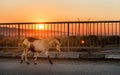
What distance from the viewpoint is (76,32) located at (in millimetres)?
16516

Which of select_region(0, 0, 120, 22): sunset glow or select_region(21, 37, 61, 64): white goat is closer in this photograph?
select_region(21, 37, 61, 64): white goat

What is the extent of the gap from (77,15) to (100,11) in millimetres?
1074

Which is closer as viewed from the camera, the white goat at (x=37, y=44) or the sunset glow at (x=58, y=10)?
the white goat at (x=37, y=44)

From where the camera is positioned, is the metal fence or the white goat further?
the metal fence

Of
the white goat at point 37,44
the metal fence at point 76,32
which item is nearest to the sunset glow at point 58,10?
the metal fence at point 76,32

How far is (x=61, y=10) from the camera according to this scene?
18781 mm

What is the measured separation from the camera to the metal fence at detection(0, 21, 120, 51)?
1599cm

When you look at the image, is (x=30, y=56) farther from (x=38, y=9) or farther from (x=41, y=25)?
(x=38, y=9)

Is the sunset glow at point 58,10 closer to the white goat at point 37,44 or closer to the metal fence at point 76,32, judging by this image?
the metal fence at point 76,32

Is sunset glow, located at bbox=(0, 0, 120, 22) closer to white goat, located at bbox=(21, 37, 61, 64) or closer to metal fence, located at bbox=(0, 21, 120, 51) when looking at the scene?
metal fence, located at bbox=(0, 21, 120, 51)

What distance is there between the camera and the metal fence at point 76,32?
15992mm

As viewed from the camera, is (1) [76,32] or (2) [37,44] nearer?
(2) [37,44]

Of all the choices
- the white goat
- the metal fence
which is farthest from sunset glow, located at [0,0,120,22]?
the white goat

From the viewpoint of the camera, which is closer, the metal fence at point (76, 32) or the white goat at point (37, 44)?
the white goat at point (37, 44)
